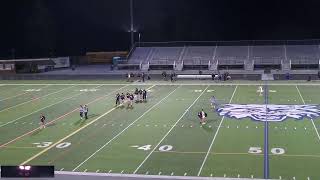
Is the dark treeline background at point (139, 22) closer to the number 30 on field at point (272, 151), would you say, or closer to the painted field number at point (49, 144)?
the painted field number at point (49, 144)

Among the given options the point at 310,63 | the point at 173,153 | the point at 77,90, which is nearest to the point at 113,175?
the point at 173,153

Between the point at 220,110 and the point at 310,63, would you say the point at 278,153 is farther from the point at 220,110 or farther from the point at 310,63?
the point at 310,63

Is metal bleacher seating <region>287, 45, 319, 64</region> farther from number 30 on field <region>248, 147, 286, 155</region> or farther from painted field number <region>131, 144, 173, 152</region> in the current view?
painted field number <region>131, 144, 173, 152</region>

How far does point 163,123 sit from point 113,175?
9354mm

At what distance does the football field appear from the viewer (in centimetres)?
1756

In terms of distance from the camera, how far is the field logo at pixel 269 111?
1041 inches

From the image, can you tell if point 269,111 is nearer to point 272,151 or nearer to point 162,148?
point 272,151

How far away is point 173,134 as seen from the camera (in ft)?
74.9

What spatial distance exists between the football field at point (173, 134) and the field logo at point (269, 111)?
50 millimetres

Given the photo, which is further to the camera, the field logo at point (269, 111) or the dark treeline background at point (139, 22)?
the dark treeline background at point (139, 22)

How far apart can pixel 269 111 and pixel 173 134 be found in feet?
24.8

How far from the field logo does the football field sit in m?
0.05

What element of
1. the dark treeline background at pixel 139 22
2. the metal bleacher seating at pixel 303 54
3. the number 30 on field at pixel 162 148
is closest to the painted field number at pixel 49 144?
the number 30 on field at pixel 162 148

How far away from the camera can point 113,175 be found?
53.9 ft
